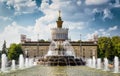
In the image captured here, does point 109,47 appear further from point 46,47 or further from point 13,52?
point 13,52

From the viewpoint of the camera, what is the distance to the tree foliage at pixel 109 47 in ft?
300

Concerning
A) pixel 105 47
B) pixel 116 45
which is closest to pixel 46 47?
pixel 105 47

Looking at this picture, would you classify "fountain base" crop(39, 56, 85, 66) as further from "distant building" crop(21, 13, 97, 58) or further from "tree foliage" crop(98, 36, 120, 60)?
"distant building" crop(21, 13, 97, 58)

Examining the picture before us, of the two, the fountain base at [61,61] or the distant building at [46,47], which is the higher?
the distant building at [46,47]

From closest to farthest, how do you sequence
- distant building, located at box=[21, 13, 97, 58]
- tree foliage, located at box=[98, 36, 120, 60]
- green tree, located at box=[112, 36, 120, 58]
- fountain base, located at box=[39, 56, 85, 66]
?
fountain base, located at box=[39, 56, 85, 66] → green tree, located at box=[112, 36, 120, 58] → tree foliage, located at box=[98, 36, 120, 60] → distant building, located at box=[21, 13, 97, 58]

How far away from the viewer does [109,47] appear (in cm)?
9531

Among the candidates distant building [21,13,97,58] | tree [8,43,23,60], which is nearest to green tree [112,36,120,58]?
distant building [21,13,97,58]

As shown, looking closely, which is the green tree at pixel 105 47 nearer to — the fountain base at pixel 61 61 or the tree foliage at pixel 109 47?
the tree foliage at pixel 109 47

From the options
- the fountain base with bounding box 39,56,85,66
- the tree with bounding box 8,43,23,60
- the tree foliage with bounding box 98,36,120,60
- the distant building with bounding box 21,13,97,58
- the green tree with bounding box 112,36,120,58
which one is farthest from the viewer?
the distant building with bounding box 21,13,97,58

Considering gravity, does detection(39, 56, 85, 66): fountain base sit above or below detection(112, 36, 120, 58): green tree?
below

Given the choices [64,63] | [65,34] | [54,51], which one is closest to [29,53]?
[65,34]

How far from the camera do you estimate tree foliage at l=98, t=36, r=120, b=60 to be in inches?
3600

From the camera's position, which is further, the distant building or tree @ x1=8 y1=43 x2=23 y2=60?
the distant building

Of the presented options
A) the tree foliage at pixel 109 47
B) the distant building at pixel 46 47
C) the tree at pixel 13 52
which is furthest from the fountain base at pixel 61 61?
the distant building at pixel 46 47
